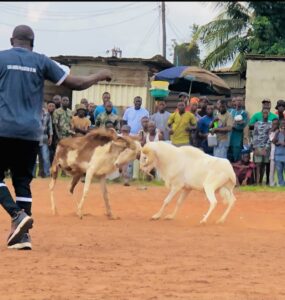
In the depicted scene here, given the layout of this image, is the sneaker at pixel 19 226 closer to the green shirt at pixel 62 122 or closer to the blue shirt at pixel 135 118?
the blue shirt at pixel 135 118

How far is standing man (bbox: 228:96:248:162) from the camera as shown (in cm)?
1750

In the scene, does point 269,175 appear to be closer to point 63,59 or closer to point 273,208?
point 273,208

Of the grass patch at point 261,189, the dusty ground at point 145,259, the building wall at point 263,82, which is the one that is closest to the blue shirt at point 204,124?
the grass patch at point 261,189

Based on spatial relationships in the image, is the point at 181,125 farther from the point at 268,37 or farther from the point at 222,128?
the point at 268,37

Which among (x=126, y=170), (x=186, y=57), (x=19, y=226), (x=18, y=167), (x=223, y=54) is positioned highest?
(x=186, y=57)

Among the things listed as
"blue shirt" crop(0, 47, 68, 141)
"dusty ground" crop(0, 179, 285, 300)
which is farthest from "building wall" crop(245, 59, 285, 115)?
"blue shirt" crop(0, 47, 68, 141)

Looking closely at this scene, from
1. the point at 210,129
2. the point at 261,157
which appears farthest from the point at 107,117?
the point at 261,157

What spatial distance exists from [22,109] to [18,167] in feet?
2.14

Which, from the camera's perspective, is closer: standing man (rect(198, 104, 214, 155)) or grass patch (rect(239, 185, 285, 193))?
grass patch (rect(239, 185, 285, 193))

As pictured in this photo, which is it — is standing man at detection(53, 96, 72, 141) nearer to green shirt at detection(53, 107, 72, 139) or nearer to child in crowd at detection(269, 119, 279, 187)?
green shirt at detection(53, 107, 72, 139)

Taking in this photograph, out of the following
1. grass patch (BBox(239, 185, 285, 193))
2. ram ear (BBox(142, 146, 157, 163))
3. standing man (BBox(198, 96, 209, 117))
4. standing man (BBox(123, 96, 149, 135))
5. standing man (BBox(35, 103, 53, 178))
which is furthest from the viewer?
standing man (BBox(35, 103, 53, 178))

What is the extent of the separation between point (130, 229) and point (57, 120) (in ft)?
27.0

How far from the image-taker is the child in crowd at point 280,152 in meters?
16.9

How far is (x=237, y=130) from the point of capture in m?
17.6
